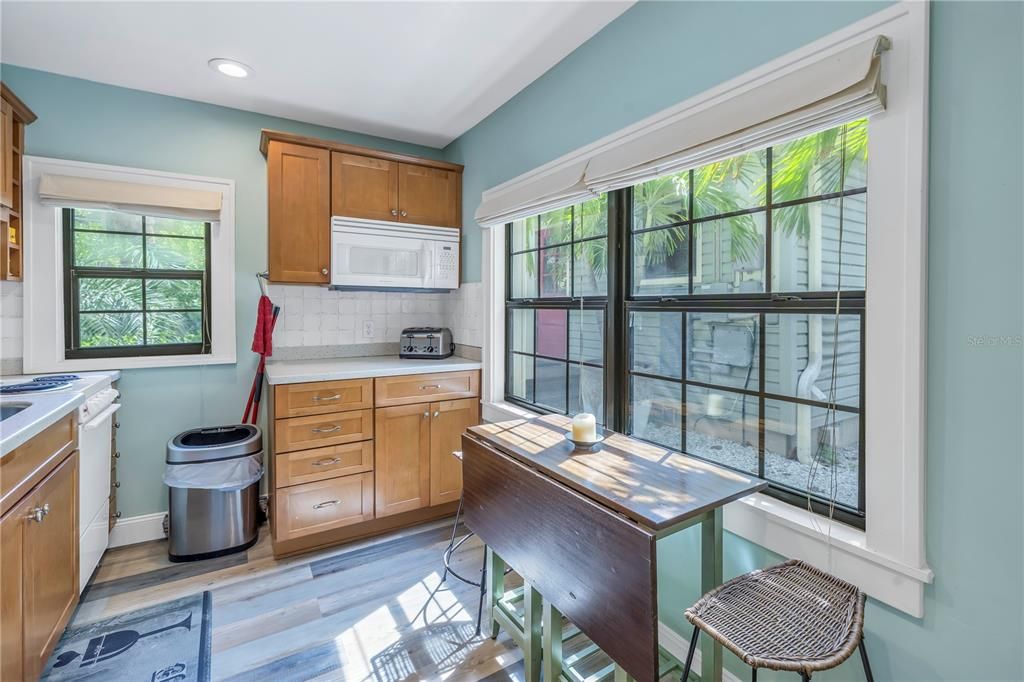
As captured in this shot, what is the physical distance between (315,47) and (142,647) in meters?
2.64

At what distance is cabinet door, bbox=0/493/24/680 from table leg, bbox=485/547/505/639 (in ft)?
4.67

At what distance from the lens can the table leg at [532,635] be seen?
5.16ft

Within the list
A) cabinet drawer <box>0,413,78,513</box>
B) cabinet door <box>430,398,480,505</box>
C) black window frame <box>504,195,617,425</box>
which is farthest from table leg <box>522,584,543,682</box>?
cabinet drawer <box>0,413,78,513</box>

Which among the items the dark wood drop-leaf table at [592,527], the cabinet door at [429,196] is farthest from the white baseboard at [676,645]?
the cabinet door at [429,196]

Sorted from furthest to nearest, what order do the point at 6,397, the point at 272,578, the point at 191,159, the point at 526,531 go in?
the point at 191,159 → the point at 272,578 → the point at 6,397 → the point at 526,531

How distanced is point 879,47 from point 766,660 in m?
1.44

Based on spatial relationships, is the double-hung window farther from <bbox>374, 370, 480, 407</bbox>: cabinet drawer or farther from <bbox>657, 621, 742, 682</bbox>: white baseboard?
<bbox>657, 621, 742, 682</bbox>: white baseboard

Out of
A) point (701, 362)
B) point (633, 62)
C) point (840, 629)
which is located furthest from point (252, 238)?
point (840, 629)

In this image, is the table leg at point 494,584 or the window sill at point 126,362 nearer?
the table leg at point 494,584

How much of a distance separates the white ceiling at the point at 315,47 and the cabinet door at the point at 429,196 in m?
0.41

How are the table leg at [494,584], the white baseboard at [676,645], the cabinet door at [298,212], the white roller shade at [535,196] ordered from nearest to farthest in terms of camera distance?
the white baseboard at [676,645], the table leg at [494,584], the white roller shade at [535,196], the cabinet door at [298,212]

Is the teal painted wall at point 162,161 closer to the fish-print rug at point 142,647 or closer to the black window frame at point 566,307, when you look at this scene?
the fish-print rug at point 142,647

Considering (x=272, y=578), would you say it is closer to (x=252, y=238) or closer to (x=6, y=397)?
(x=6, y=397)

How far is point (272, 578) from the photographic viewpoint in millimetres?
2281
